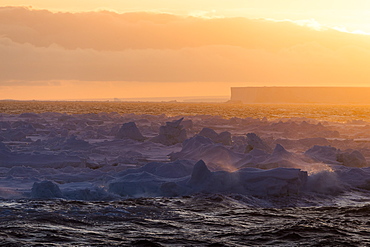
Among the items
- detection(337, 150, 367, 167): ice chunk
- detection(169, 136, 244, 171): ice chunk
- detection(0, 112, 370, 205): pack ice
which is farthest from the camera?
detection(337, 150, 367, 167): ice chunk

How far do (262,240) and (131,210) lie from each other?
2.48 metres

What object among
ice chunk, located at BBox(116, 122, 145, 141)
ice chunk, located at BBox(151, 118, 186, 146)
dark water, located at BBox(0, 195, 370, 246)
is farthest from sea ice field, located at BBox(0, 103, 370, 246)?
ice chunk, located at BBox(116, 122, 145, 141)

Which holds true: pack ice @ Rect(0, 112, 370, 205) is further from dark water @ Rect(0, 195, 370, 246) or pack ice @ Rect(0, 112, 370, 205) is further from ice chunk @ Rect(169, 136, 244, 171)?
dark water @ Rect(0, 195, 370, 246)

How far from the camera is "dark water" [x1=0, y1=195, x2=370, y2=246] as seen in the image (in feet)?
20.2

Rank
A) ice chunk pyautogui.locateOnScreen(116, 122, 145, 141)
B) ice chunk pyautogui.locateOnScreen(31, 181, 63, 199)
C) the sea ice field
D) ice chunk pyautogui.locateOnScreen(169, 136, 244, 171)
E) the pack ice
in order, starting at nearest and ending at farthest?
1. the sea ice field
2. ice chunk pyautogui.locateOnScreen(31, 181, 63, 199)
3. the pack ice
4. ice chunk pyautogui.locateOnScreen(169, 136, 244, 171)
5. ice chunk pyautogui.locateOnScreen(116, 122, 145, 141)

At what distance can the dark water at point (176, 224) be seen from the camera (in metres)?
6.16

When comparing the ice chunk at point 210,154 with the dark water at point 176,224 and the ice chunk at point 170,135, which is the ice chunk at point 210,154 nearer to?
the dark water at point 176,224

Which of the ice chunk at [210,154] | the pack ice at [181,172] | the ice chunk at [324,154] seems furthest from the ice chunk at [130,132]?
the ice chunk at [324,154]

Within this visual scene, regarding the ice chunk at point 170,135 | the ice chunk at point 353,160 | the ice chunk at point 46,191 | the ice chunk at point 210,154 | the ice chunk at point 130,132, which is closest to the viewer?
the ice chunk at point 46,191

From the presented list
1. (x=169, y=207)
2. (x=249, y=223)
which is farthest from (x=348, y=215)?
(x=169, y=207)

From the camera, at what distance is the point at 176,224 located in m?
7.00

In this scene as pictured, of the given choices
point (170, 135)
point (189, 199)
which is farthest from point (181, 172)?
point (170, 135)

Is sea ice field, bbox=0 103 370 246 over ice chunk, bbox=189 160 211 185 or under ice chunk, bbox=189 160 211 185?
under

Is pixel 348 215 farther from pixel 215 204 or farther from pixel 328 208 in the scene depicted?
pixel 215 204
